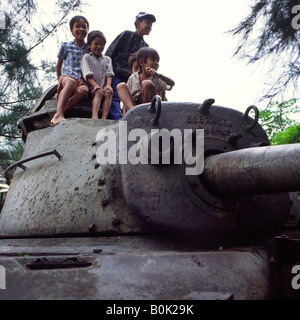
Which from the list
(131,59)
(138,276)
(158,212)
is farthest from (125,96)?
(138,276)

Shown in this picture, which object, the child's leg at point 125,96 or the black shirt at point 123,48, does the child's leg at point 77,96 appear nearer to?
the child's leg at point 125,96

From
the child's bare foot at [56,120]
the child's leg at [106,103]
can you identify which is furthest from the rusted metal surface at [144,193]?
the child's leg at [106,103]

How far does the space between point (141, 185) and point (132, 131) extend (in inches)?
14.4

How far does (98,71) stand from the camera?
4.15 meters

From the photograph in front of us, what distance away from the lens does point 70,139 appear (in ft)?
10.7

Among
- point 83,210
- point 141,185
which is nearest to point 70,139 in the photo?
point 83,210
